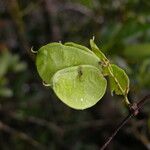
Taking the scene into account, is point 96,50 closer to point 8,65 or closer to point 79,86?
point 79,86

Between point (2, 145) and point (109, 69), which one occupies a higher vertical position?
point (109, 69)

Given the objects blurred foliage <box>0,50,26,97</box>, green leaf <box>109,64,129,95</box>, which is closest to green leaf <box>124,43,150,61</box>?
blurred foliage <box>0,50,26,97</box>

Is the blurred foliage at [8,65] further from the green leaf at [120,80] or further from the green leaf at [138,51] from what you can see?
the green leaf at [120,80]

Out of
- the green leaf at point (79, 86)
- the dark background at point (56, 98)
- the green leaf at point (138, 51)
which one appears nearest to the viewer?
the green leaf at point (79, 86)

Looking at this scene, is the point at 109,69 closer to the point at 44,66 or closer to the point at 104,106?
the point at 44,66

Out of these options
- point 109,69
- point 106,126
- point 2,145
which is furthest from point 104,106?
point 109,69

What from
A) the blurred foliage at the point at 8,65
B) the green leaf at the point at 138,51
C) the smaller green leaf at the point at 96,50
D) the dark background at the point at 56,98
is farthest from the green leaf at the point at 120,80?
the blurred foliage at the point at 8,65

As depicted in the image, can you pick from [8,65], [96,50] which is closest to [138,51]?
[8,65]
